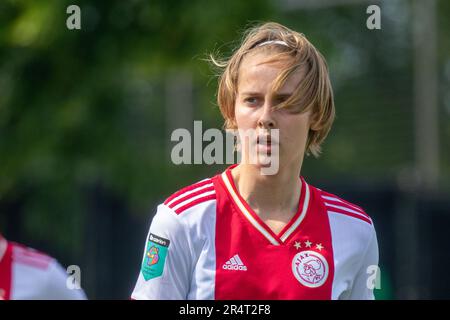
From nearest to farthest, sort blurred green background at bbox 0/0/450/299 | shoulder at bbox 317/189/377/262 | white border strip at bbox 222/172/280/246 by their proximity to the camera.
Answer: white border strip at bbox 222/172/280/246 → shoulder at bbox 317/189/377/262 → blurred green background at bbox 0/0/450/299

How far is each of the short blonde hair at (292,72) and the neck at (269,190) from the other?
0.64 ft

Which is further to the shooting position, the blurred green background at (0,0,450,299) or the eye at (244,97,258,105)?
the blurred green background at (0,0,450,299)

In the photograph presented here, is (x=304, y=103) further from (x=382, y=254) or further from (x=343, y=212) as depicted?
(x=382, y=254)

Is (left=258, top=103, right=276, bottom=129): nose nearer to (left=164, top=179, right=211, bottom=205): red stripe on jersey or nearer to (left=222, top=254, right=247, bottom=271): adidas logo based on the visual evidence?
(left=164, top=179, right=211, bottom=205): red stripe on jersey

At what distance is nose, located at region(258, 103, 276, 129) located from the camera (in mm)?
3828

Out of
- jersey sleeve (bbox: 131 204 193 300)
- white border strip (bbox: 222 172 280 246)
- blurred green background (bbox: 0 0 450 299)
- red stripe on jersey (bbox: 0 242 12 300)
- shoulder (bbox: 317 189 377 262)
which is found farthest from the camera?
blurred green background (bbox: 0 0 450 299)

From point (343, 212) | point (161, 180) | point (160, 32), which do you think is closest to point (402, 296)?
point (161, 180)

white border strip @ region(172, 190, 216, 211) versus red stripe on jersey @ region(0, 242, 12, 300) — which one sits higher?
white border strip @ region(172, 190, 216, 211)

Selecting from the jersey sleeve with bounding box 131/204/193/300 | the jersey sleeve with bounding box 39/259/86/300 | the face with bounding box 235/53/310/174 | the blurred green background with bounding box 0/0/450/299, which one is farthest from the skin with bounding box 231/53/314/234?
the blurred green background with bounding box 0/0/450/299

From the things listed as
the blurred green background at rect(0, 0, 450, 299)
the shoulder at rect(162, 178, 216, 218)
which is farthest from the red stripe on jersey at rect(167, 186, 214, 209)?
the blurred green background at rect(0, 0, 450, 299)

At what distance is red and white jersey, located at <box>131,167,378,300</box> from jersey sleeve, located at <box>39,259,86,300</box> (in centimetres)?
151

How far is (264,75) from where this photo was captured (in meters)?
3.86

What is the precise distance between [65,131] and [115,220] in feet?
4.91

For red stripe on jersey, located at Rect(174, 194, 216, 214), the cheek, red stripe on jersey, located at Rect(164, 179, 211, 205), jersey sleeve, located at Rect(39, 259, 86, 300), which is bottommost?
jersey sleeve, located at Rect(39, 259, 86, 300)
